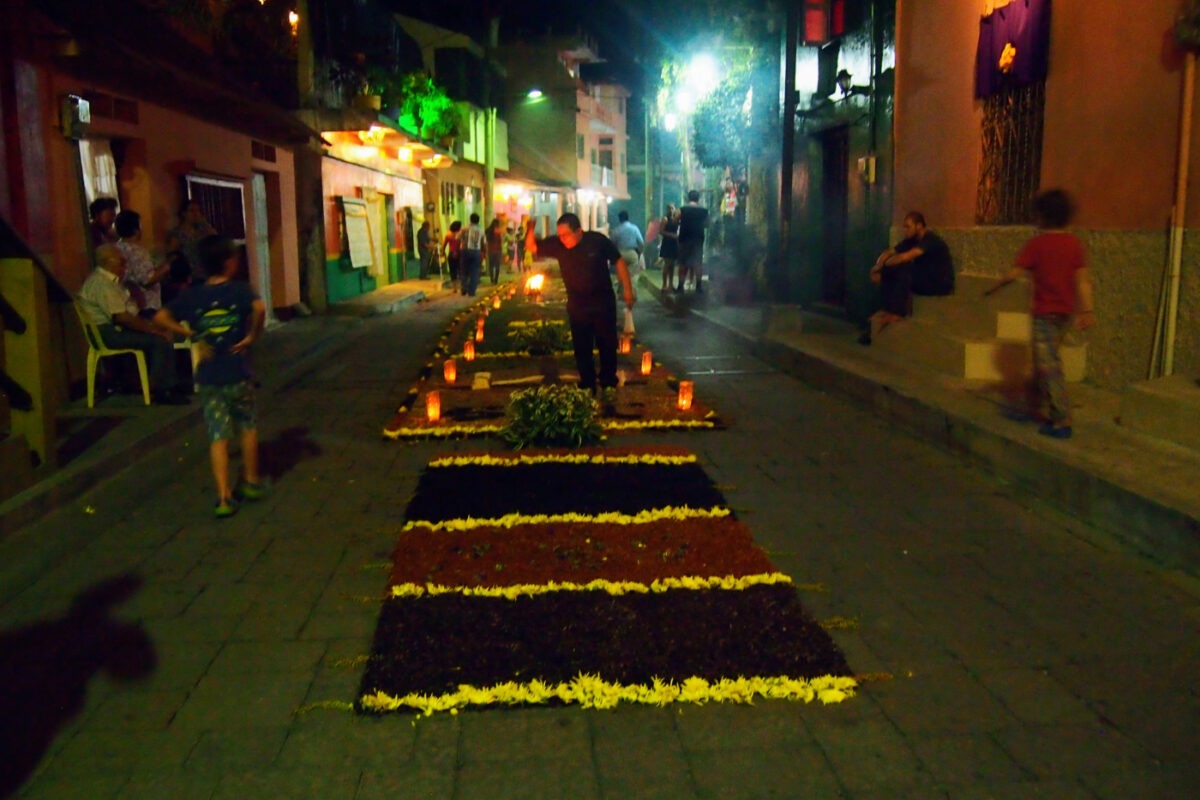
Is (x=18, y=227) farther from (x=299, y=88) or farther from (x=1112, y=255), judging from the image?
(x=299, y=88)

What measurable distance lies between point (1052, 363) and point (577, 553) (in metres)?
3.90

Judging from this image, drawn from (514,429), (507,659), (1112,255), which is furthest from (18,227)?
(1112,255)

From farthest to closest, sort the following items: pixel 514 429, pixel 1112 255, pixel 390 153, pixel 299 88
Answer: pixel 390 153 → pixel 299 88 → pixel 1112 255 → pixel 514 429

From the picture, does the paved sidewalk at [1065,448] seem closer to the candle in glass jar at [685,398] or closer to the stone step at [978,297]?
the stone step at [978,297]

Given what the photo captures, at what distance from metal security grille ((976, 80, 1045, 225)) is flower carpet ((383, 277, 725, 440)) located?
4.11 m

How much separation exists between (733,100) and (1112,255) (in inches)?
584

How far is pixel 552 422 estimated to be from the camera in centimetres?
809

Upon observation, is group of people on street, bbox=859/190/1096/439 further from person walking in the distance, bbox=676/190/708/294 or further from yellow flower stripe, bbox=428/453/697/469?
person walking in the distance, bbox=676/190/708/294

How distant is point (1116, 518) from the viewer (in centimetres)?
586

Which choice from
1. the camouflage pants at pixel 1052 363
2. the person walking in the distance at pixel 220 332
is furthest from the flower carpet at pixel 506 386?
the camouflage pants at pixel 1052 363

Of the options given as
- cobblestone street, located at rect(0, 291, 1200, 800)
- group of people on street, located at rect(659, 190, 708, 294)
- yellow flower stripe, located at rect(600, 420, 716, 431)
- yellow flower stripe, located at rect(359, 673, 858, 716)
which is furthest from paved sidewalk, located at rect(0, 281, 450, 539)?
group of people on street, located at rect(659, 190, 708, 294)

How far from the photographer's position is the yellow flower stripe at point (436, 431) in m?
8.50

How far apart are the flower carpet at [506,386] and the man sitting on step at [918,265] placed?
2.88 m

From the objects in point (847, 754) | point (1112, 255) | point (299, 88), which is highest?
point (299, 88)
